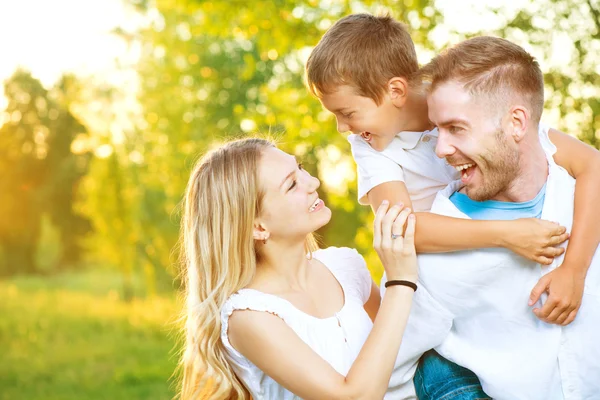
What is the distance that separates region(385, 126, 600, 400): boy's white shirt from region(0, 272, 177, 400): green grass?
5.12 metres

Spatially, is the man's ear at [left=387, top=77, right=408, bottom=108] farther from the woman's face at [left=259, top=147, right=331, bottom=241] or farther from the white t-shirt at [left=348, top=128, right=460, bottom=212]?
the woman's face at [left=259, top=147, right=331, bottom=241]

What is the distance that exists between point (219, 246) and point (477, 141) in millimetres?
1007

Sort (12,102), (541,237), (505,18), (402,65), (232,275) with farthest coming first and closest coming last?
1. (12,102)
2. (505,18)
3. (402,65)
4. (232,275)
5. (541,237)

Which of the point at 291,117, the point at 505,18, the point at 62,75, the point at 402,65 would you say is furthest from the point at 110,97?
the point at 402,65

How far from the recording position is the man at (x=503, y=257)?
2.44 m

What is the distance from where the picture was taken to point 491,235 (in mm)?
2381

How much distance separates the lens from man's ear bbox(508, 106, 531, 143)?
246 cm

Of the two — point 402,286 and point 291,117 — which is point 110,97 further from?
point 402,286

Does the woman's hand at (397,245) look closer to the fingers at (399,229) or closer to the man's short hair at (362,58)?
the fingers at (399,229)

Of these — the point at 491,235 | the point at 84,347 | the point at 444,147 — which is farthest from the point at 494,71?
the point at 84,347

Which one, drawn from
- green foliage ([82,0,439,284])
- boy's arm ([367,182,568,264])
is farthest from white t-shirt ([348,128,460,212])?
green foliage ([82,0,439,284])

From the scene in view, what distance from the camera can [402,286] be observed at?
2.51 meters

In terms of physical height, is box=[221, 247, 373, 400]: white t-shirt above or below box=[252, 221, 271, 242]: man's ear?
below

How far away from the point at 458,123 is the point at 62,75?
19952 millimetres
